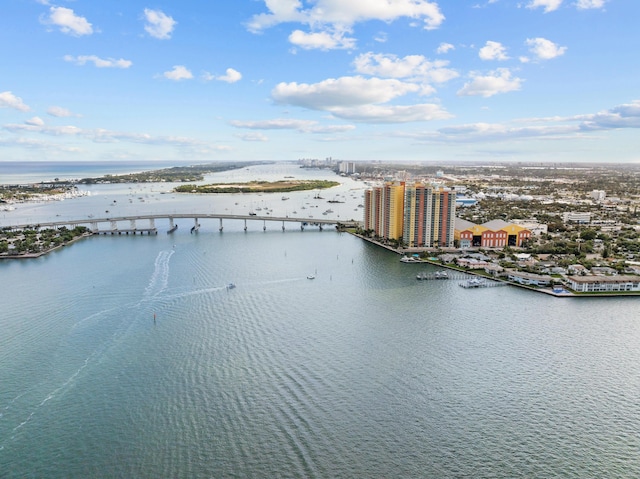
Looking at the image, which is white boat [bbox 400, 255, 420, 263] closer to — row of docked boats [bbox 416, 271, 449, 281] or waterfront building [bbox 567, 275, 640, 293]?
row of docked boats [bbox 416, 271, 449, 281]

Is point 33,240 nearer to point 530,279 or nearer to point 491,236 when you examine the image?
point 491,236

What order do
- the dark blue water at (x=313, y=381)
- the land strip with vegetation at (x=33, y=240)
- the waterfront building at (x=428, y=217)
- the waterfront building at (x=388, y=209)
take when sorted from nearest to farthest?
1. the dark blue water at (x=313, y=381)
2. the land strip with vegetation at (x=33, y=240)
3. the waterfront building at (x=428, y=217)
4. the waterfront building at (x=388, y=209)

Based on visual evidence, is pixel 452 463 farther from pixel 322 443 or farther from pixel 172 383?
pixel 172 383

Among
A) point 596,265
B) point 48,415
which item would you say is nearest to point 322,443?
point 48,415

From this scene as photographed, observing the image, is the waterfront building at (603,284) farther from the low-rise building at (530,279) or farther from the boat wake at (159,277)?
the boat wake at (159,277)

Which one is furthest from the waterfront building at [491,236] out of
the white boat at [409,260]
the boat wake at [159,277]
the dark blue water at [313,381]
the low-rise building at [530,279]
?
the boat wake at [159,277]

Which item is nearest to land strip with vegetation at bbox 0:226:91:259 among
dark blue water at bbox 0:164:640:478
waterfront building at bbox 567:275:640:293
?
dark blue water at bbox 0:164:640:478

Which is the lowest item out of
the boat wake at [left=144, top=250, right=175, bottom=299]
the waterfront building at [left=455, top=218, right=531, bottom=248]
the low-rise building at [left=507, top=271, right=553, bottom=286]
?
the boat wake at [left=144, top=250, right=175, bottom=299]
